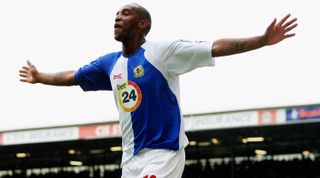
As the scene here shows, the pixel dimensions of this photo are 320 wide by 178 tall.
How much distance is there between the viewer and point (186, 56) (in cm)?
512

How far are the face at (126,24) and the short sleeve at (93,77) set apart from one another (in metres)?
0.50

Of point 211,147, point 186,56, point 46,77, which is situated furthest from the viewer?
point 211,147

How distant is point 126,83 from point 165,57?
0.41m

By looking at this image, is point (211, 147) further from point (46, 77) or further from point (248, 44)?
point (248, 44)

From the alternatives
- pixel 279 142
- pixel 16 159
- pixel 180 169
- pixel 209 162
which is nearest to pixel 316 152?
pixel 279 142

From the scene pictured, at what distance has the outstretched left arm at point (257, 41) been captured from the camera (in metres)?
4.85

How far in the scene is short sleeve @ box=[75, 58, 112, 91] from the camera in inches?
229

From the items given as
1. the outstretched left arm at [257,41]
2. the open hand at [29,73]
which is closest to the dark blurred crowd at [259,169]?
the open hand at [29,73]

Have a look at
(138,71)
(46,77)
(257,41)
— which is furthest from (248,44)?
(46,77)

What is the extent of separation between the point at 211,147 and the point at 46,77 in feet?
71.6

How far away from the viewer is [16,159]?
3272cm

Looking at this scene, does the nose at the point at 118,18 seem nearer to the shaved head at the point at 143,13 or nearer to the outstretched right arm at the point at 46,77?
the shaved head at the point at 143,13

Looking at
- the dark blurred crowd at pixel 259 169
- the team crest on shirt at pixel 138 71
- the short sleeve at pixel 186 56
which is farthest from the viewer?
the dark blurred crowd at pixel 259 169

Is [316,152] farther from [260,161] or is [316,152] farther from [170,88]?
[170,88]
